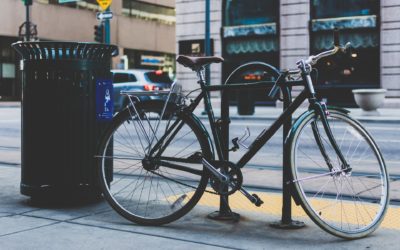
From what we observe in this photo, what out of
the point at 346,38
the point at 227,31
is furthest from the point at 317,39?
the point at 227,31

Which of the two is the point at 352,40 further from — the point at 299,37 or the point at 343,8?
the point at 299,37

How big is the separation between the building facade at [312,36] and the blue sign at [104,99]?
17803mm

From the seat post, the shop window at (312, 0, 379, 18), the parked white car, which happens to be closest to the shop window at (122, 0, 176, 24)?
the shop window at (312, 0, 379, 18)

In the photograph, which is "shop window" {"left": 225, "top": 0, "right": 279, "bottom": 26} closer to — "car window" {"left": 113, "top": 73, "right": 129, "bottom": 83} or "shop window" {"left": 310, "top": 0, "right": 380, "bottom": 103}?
"shop window" {"left": 310, "top": 0, "right": 380, "bottom": 103}

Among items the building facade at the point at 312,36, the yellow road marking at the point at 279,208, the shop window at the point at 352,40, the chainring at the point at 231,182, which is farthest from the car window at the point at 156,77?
the chainring at the point at 231,182

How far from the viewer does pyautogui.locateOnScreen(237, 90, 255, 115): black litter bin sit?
1947 centimetres

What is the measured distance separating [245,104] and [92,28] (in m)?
27.6

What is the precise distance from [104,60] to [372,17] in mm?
20358

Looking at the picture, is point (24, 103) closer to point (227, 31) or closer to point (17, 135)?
point (17, 135)

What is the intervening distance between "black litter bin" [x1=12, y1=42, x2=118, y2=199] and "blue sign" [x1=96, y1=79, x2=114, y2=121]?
0.19 ft

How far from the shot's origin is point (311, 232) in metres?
4.04

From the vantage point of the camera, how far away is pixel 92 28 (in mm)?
44719

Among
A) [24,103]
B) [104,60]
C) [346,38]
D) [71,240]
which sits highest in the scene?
[346,38]


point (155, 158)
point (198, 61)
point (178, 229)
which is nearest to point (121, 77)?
point (155, 158)
